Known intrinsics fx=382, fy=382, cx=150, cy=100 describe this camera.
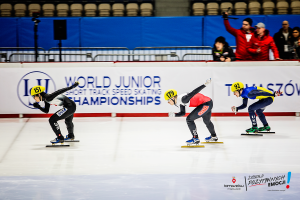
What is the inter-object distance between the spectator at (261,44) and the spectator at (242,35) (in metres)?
0.13

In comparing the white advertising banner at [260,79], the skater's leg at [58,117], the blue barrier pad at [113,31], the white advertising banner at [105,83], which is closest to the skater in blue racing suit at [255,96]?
the white advertising banner at [260,79]

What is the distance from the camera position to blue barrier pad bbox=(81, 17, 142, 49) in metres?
16.7

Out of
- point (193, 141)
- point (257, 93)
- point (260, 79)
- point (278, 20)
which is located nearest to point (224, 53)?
point (260, 79)

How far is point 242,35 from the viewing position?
10.6m

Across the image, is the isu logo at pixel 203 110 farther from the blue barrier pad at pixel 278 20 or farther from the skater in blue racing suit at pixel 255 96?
the blue barrier pad at pixel 278 20

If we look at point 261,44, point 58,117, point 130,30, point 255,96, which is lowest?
point 58,117

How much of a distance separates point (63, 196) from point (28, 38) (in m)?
12.8

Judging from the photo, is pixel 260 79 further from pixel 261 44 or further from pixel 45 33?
pixel 45 33

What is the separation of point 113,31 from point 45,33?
295 centimetres

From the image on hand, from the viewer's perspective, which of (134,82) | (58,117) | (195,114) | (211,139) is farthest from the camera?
(134,82)

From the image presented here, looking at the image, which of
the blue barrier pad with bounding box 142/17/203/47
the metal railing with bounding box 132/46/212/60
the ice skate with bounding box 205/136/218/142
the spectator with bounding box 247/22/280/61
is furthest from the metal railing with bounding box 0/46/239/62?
the ice skate with bounding box 205/136/218/142

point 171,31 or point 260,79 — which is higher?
point 171,31

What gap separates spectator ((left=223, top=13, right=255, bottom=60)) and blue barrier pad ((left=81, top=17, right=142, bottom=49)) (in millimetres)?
6716

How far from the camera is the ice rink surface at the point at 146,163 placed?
531 centimetres
